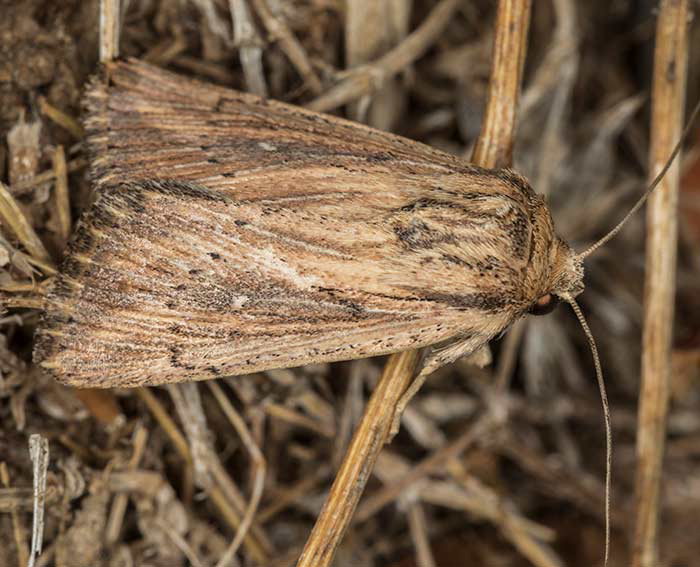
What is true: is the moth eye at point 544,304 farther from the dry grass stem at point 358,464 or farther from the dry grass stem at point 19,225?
the dry grass stem at point 19,225

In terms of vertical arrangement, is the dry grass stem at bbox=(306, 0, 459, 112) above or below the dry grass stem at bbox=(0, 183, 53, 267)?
above

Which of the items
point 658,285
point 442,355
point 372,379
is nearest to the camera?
point 442,355

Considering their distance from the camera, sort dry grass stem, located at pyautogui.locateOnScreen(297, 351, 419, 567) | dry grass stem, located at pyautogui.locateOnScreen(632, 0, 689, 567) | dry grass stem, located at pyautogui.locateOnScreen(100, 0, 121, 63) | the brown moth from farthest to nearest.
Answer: dry grass stem, located at pyautogui.locateOnScreen(632, 0, 689, 567) → dry grass stem, located at pyautogui.locateOnScreen(100, 0, 121, 63) → dry grass stem, located at pyautogui.locateOnScreen(297, 351, 419, 567) → the brown moth

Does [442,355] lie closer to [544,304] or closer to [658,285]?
[544,304]

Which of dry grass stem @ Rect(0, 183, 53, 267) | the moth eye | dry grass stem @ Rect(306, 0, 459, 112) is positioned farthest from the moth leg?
dry grass stem @ Rect(0, 183, 53, 267)

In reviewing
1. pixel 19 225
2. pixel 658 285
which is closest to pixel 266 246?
pixel 19 225

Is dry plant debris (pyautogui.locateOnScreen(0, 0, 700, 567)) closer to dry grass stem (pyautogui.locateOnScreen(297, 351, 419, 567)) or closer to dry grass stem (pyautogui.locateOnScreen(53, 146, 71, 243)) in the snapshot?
dry grass stem (pyautogui.locateOnScreen(53, 146, 71, 243))

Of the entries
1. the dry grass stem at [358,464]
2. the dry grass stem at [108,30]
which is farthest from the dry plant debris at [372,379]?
the dry grass stem at [358,464]
